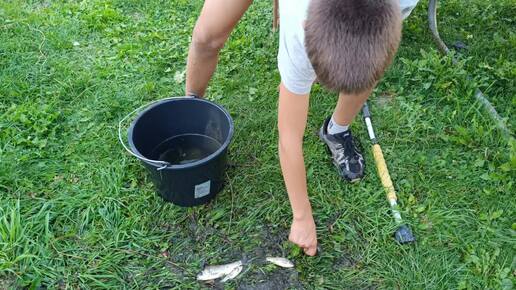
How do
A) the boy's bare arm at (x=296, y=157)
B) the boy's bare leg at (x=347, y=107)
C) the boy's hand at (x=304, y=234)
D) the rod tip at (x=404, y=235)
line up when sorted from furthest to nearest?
1. the boy's bare leg at (x=347, y=107)
2. the rod tip at (x=404, y=235)
3. the boy's hand at (x=304, y=234)
4. the boy's bare arm at (x=296, y=157)

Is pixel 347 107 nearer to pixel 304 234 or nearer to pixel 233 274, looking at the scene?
pixel 304 234

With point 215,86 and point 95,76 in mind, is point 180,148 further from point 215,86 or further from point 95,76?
point 95,76

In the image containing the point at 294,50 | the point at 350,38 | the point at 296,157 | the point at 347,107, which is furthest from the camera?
the point at 347,107

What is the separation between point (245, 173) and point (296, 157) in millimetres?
697

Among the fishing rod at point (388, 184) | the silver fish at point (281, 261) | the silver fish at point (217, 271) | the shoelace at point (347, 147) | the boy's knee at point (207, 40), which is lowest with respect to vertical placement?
the silver fish at point (217, 271)

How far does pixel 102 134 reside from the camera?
9.01ft

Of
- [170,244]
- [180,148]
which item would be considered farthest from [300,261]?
[180,148]

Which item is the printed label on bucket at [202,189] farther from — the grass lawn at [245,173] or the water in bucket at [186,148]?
the water in bucket at [186,148]

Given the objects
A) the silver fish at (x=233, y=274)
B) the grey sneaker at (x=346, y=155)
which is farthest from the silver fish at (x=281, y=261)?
the grey sneaker at (x=346, y=155)

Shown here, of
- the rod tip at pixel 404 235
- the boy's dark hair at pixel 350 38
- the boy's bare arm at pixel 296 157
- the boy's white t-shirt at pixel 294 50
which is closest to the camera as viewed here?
the boy's dark hair at pixel 350 38

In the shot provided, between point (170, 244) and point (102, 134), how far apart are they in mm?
864

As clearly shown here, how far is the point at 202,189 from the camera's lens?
2.28m

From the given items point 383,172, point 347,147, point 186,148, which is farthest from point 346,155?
point 186,148

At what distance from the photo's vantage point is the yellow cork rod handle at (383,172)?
2.41 meters
